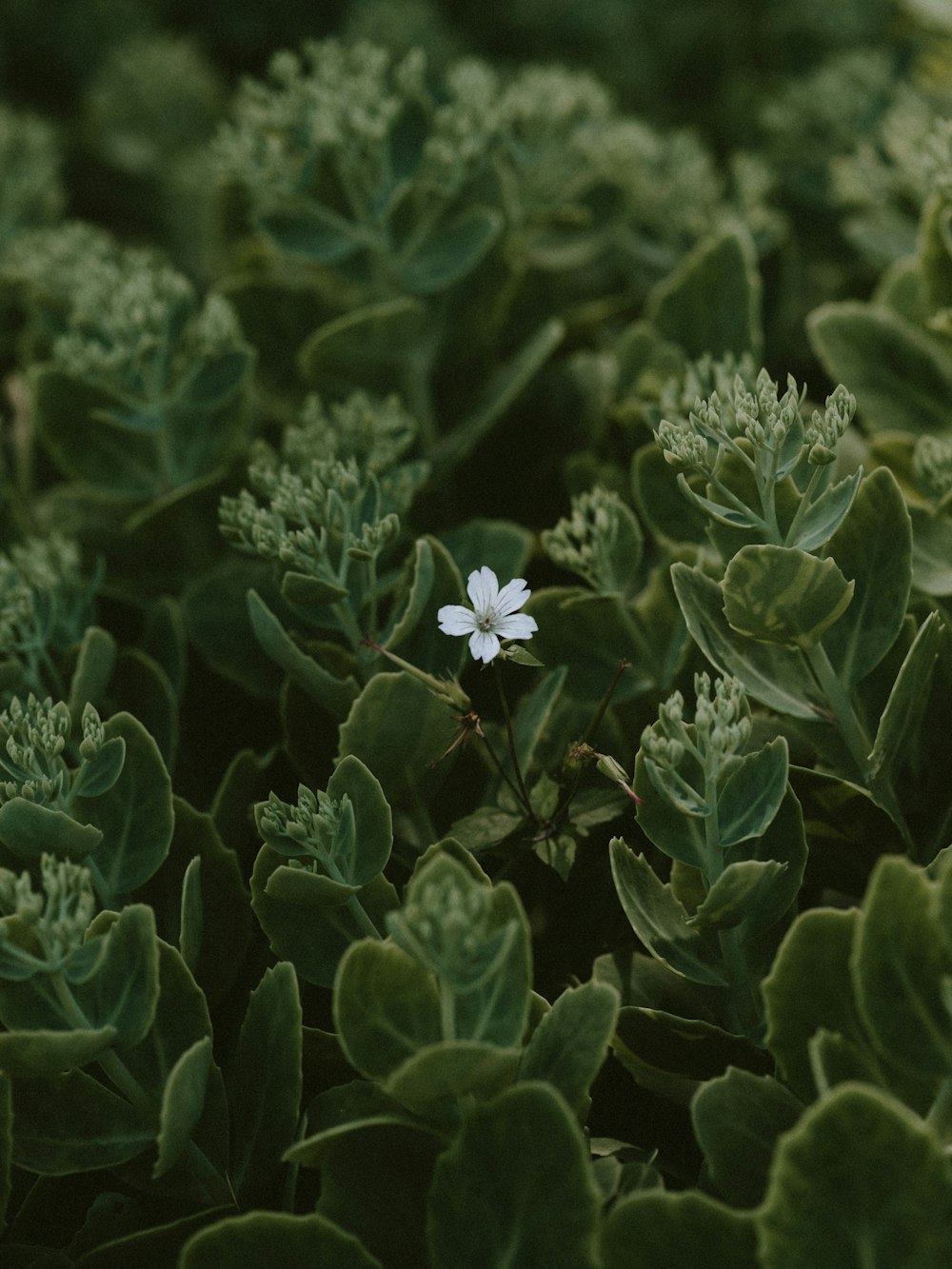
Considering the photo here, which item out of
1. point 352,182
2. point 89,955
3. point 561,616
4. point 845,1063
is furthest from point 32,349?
point 845,1063

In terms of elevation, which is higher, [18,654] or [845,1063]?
[845,1063]

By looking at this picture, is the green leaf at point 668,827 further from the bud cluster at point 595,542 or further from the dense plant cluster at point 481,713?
the bud cluster at point 595,542

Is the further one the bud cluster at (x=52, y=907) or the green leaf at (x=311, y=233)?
the green leaf at (x=311, y=233)

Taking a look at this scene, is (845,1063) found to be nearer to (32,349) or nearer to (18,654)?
(18,654)

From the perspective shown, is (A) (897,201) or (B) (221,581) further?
(A) (897,201)

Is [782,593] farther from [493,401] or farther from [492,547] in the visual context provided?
[493,401]

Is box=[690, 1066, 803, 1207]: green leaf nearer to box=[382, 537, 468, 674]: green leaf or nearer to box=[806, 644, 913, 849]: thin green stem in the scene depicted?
box=[806, 644, 913, 849]: thin green stem

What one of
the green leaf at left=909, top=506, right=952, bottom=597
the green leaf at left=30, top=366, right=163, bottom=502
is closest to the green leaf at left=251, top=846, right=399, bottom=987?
the green leaf at left=909, top=506, right=952, bottom=597

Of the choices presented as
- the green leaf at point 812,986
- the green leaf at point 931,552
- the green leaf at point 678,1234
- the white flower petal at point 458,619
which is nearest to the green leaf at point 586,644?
the white flower petal at point 458,619
